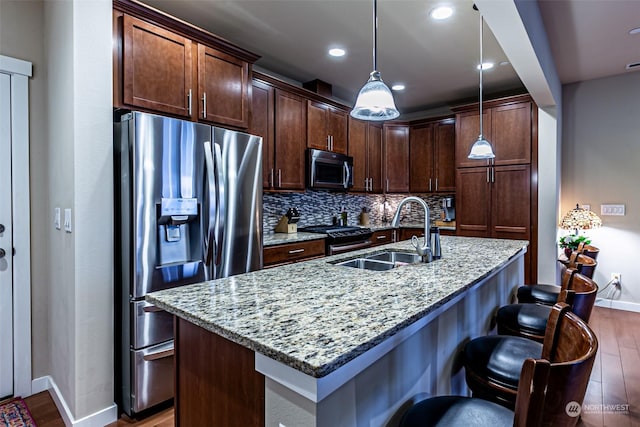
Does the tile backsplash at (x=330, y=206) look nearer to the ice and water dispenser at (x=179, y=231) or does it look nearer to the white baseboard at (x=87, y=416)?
the ice and water dispenser at (x=179, y=231)

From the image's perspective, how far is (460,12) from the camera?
250 centimetres

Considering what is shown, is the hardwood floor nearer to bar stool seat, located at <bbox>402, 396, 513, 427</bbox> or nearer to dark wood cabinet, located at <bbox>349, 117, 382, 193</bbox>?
bar stool seat, located at <bbox>402, 396, 513, 427</bbox>


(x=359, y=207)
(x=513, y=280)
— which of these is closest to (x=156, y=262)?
(x=513, y=280)

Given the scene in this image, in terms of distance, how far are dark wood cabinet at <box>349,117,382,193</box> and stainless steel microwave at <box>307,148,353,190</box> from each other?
232mm

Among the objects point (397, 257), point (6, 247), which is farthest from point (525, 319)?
point (6, 247)

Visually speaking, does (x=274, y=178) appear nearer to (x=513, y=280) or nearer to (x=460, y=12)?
(x=460, y=12)

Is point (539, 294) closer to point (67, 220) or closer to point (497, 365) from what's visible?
point (497, 365)

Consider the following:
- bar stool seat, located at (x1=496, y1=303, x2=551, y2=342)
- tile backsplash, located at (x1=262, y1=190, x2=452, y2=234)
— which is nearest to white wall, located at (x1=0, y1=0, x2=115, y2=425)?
tile backsplash, located at (x1=262, y1=190, x2=452, y2=234)

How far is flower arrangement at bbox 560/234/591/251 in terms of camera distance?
143 inches

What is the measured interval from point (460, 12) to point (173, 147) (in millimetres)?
2238

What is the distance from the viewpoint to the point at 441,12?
2494 mm

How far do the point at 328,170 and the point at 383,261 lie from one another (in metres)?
1.95

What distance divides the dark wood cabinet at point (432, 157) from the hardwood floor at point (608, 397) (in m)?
2.34

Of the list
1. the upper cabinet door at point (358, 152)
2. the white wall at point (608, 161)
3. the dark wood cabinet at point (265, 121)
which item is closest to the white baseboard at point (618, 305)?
the white wall at point (608, 161)
